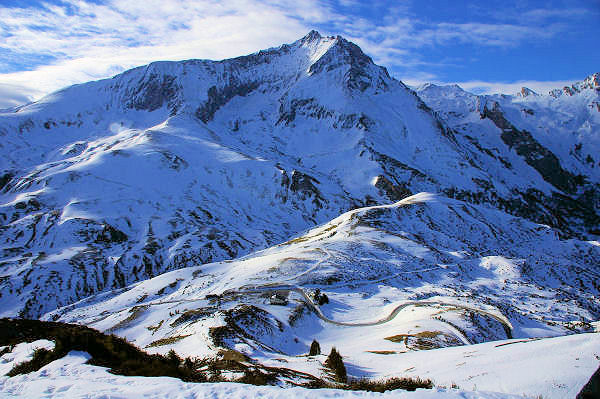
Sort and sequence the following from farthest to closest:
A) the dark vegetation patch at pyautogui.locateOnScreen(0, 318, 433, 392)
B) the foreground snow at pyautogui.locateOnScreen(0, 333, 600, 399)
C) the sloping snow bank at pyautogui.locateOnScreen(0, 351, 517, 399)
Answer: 1. the dark vegetation patch at pyautogui.locateOnScreen(0, 318, 433, 392)
2. the foreground snow at pyautogui.locateOnScreen(0, 333, 600, 399)
3. the sloping snow bank at pyautogui.locateOnScreen(0, 351, 517, 399)

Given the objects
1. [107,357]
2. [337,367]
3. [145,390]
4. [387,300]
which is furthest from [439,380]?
[387,300]

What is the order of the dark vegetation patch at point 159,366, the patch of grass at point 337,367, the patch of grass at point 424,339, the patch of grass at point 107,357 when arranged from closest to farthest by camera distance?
the dark vegetation patch at point 159,366 → the patch of grass at point 107,357 → the patch of grass at point 337,367 → the patch of grass at point 424,339

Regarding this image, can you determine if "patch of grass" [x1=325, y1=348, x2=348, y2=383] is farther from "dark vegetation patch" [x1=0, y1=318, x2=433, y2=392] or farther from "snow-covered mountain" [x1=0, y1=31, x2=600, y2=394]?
"snow-covered mountain" [x1=0, y1=31, x2=600, y2=394]

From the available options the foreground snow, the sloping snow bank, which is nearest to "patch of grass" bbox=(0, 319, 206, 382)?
the foreground snow

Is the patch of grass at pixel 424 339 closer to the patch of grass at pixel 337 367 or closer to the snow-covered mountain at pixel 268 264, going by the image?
the snow-covered mountain at pixel 268 264

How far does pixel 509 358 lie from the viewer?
66.0 feet

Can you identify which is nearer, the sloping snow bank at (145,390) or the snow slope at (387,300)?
the sloping snow bank at (145,390)

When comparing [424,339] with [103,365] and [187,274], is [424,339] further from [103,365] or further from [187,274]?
[187,274]

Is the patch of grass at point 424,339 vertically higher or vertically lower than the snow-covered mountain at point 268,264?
higher

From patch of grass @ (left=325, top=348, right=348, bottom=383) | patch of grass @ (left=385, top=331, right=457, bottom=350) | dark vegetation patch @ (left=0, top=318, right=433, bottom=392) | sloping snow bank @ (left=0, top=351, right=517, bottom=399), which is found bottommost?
patch of grass @ (left=385, top=331, right=457, bottom=350)

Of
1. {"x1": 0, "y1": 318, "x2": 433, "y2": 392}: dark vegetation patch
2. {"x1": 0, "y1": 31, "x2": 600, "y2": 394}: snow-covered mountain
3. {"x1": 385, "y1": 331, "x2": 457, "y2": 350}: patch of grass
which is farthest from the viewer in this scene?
{"x1": 0, "y1": 31, "x2": 600, "y2": 394}: snow-covered mountain

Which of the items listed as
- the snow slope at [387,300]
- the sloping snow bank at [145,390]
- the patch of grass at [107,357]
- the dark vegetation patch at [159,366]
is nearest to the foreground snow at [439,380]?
the sloping snow bank at [145,390]

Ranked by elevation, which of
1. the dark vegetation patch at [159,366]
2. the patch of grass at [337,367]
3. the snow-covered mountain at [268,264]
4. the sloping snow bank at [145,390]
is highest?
the sloping snow bank at [145,390]

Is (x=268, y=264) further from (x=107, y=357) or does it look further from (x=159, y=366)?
(x=159, y=366)
